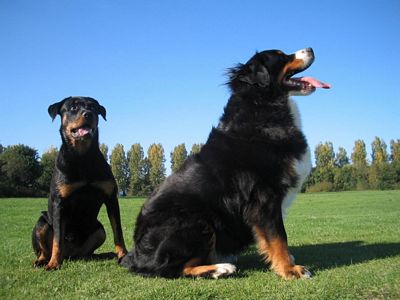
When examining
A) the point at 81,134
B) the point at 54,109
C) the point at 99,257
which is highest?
the point at 54,109

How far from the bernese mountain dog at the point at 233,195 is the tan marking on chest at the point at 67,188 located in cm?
140

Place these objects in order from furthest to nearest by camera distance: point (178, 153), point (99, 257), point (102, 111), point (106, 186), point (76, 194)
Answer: point (178, 153)
point (102, 111)
point (99, 257)
point (106, 186)
point (76, 194)

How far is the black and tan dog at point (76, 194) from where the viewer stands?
249 inches

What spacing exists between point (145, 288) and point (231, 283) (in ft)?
3.08

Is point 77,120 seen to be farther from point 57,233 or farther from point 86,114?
point 57,233

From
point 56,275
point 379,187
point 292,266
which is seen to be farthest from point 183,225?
point 379,187

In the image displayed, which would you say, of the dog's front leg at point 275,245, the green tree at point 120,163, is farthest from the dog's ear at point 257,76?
the green tree at point 120,163

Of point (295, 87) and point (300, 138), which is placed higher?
point (295, 87)

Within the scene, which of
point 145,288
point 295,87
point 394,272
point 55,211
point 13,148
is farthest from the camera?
point 13,148

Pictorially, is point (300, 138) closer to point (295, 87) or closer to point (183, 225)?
point (295, 87)

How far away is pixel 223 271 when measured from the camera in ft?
16.0

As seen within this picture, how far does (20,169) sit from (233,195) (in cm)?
5833

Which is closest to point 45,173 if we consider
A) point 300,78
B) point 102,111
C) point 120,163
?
point 120,163

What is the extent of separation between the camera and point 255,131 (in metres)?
5.34
